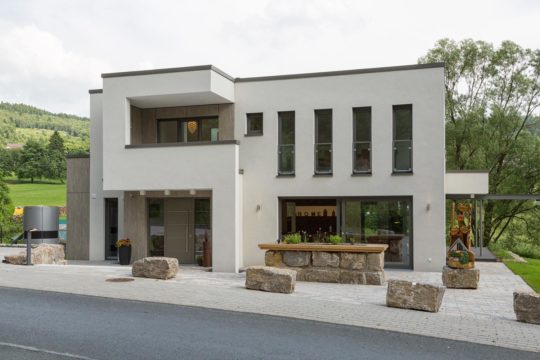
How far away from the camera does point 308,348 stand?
8172mm

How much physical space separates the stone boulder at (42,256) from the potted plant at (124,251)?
6.08ft

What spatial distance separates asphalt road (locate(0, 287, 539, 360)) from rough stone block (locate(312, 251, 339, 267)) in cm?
525

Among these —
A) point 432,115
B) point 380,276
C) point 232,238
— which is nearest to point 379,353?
point 380,276

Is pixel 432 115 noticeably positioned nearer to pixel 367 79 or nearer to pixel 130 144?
pixel 367 79

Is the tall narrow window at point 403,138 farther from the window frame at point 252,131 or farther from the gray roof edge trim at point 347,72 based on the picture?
the window frame at point 252,131

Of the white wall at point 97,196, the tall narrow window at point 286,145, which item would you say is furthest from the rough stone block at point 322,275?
the white wall at point 97,196

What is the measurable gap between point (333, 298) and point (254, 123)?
8882 mm

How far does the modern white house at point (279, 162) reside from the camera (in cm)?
1844

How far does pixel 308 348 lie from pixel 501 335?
326 centimetres

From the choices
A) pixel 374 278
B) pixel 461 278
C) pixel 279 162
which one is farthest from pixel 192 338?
pixel 279 162

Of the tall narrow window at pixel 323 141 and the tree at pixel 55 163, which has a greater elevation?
the tree at pixel 55 163

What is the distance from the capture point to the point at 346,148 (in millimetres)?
19203

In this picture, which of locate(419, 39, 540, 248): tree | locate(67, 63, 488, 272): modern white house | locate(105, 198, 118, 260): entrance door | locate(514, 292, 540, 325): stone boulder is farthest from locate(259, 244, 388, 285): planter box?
locate(419, 39, 540, 248): tree

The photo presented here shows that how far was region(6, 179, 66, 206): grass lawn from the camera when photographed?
70.2 m
